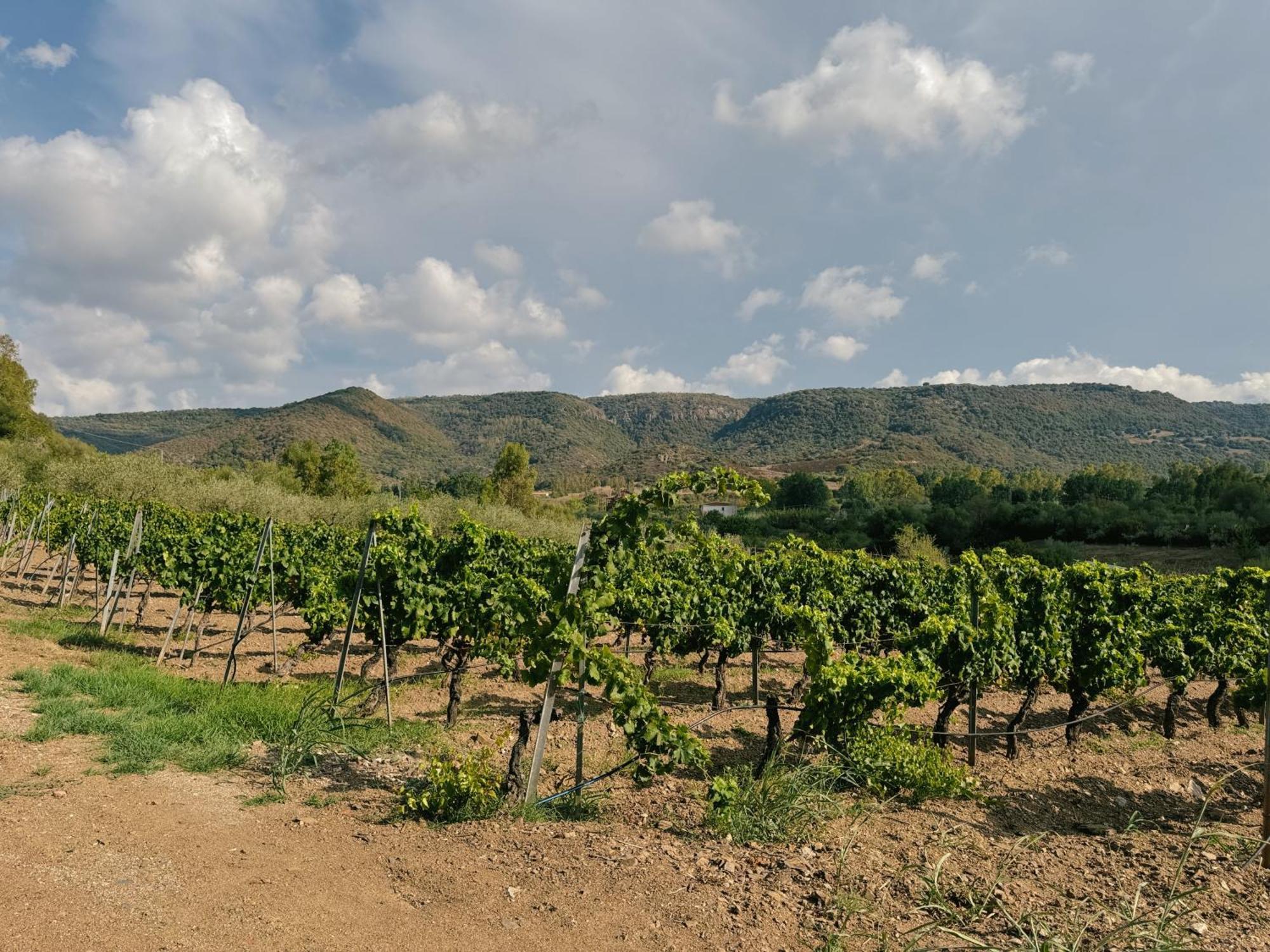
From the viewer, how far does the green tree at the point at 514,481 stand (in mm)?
51281

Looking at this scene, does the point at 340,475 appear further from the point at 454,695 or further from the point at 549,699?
the point at 549,699

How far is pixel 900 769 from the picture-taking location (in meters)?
7.11

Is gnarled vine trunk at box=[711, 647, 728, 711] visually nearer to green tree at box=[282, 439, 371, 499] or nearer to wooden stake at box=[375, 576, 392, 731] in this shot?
wooden stake at box=[375, 576, 392, 731]

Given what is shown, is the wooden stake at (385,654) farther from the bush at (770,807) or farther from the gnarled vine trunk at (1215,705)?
the gnarled vine trunk at (1215,705)

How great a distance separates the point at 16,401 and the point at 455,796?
184 feet

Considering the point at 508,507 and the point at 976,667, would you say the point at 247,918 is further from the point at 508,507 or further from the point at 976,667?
the point at 508,507

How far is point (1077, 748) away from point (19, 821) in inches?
458

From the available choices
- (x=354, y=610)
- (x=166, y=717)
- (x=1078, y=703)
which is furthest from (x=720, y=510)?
(x=166, y=717)

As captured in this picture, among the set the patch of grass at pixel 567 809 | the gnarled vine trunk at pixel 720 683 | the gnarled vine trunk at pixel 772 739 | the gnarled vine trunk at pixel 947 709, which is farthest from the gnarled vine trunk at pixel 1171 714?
the patch of grass at pixel 567 809

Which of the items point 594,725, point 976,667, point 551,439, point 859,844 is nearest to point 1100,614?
point 976,667

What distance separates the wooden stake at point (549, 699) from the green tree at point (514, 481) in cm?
4513

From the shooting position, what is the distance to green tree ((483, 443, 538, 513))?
51.3 m

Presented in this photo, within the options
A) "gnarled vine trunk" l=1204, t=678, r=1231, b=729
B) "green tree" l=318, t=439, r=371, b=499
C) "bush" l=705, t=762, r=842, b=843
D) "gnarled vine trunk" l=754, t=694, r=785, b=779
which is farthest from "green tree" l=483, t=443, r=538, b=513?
→ "bush" l=705, t=762, r=842, b=843

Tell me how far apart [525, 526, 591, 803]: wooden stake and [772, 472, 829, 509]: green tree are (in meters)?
69.5
